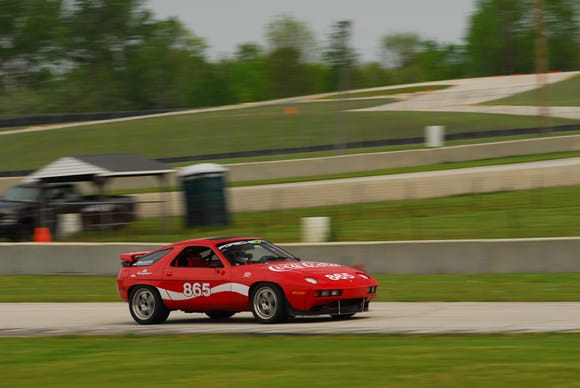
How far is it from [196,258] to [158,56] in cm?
8505

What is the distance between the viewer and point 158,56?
317 ft

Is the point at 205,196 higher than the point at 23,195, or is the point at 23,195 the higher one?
the point at 23,195

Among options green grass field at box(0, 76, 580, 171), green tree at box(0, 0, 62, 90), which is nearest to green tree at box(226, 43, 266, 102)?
green tree at box(0, 0, 62, 90)

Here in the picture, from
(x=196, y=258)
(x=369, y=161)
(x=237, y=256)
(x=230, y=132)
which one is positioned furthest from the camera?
(x=230, y=132)

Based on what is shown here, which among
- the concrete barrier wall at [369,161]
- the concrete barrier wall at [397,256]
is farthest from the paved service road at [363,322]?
the concrete barrier wall at [369,161]

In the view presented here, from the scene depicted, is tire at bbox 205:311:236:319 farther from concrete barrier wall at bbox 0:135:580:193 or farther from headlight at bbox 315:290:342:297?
concrete barrier wall at bbox 0:135:580:193

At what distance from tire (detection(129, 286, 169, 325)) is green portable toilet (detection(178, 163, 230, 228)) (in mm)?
13227

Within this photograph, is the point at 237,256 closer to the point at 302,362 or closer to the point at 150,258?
the point at 150,258

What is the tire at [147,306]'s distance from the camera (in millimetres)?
13805

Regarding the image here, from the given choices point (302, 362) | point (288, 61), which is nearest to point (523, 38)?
point (288, 61)

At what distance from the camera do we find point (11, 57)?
98.8 metres

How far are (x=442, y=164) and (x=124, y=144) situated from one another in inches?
470

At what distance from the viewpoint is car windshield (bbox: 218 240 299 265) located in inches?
521

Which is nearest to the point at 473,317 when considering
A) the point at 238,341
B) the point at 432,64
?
the point at 238,341
